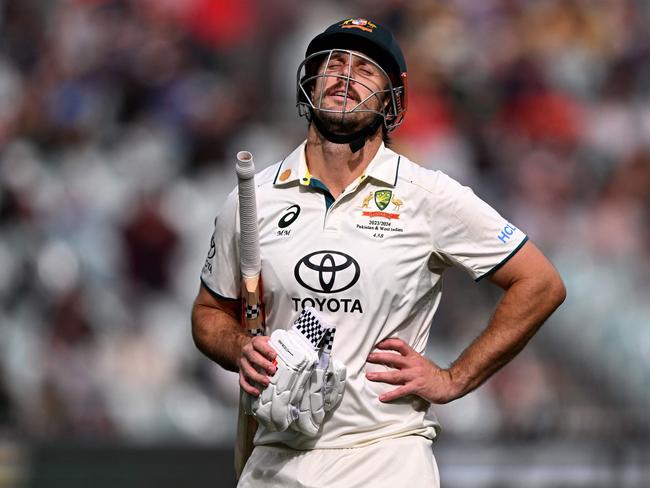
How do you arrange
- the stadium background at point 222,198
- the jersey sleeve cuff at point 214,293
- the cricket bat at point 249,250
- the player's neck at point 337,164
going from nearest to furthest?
the cricket bat at point 249,250
the player's neck at point 337,164
the jersey sleeve cuff at point 214,293
the stadium background at point 222,198

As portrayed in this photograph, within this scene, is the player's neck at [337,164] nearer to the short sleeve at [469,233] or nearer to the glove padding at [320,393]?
the short sleeve at [469,233]

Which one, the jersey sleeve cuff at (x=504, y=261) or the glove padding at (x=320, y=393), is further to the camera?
the jersey sleeve cuff at (x=504, y=261)

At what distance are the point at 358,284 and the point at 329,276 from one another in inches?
3.9

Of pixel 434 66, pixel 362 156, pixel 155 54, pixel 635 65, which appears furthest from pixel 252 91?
pixel 362 156

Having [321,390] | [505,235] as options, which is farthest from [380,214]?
[321,390]

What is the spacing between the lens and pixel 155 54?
32.8 feet

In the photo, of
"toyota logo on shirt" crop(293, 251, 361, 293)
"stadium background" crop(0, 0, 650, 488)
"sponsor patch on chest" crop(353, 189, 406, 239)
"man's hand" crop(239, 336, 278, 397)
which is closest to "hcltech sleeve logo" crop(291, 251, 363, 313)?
"toyota logo on shirt" crop(293, 251, 361, 293)

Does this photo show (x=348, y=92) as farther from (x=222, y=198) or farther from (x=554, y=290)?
(x=222, y=198)

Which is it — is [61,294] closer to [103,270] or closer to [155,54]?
[103,270]

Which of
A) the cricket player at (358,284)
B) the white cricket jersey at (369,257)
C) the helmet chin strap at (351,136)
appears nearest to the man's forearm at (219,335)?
the cricket player at (358,284)

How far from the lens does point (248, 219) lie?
3.95m

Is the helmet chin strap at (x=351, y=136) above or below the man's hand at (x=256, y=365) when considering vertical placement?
above

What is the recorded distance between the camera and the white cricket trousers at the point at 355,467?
12.8ft

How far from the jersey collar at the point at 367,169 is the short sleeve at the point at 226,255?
186 mm
